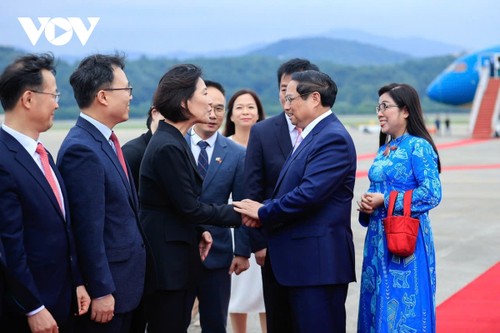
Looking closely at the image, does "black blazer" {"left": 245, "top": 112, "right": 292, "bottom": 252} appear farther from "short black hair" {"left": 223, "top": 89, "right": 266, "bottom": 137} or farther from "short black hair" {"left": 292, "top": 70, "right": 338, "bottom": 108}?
"short black hair" {"left": 223, "top": 89, "right": 266, "bottom": 137}

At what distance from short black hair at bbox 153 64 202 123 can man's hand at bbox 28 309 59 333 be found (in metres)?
1.21

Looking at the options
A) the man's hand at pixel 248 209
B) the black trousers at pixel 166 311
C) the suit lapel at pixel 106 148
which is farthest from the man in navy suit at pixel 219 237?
the suit lapel at pixel 106 148

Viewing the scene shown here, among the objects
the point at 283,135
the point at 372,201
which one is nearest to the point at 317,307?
the point at 372,201

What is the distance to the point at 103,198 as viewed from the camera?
11.3 ft

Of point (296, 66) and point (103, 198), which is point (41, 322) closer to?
point (103, 198)

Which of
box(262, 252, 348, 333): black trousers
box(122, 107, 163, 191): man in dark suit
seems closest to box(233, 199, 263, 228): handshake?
box(262, 252, 348, 333): black trousers

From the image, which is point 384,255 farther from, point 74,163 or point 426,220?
point 74,163

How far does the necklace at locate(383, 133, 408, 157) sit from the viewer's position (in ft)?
14.7

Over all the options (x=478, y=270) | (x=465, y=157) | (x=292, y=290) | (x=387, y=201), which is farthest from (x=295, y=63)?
(x=465, y=157)

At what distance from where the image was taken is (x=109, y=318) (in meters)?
3.47

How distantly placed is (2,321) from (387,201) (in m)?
2.13

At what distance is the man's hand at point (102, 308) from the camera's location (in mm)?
3410

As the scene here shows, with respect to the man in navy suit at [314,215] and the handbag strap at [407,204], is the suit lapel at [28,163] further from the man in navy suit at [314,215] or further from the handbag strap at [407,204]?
the handbag strap at [407,204]

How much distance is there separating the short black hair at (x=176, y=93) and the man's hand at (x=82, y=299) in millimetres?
999
